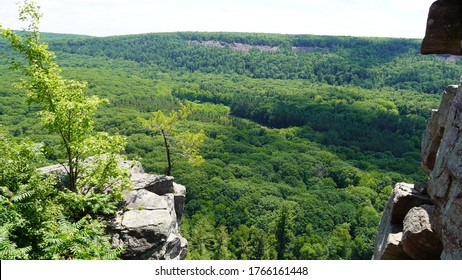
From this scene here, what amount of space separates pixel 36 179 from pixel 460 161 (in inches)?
646

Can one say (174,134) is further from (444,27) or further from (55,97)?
(444,27)

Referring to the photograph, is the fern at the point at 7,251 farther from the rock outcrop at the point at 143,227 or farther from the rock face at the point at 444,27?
the rock face at the point at 444,27

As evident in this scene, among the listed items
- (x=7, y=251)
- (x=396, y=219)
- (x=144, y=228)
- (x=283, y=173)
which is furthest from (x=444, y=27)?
(x=283, y=173)

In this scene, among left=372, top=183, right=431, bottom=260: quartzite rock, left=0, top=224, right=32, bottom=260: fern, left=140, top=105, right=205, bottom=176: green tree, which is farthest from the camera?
left=140, top=105, right=205, bottom=176: green tree

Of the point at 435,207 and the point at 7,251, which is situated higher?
the point at 435,207

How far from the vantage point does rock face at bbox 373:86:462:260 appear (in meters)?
11.3

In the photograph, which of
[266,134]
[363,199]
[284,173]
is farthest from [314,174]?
[266,134]

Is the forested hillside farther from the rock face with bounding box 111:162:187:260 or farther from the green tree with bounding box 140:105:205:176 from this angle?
the rock face with bounding box 111:162:187:260

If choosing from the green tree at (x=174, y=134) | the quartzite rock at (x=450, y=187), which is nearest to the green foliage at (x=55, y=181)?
the green tree at (x=174, y=134)

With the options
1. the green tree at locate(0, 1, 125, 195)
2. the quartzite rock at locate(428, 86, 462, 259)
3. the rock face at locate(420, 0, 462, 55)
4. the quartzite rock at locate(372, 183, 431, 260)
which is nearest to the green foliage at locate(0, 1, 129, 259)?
the green tree at locate(0, 1, 125, 195)

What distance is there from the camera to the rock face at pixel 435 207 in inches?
444

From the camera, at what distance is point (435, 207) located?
43.2ft

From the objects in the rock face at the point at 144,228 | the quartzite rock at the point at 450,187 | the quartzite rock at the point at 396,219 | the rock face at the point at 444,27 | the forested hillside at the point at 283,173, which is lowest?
the forested hillside at the point at 283,173
